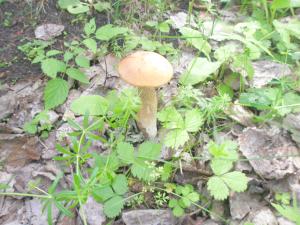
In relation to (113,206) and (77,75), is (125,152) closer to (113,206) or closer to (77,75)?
(113,206)

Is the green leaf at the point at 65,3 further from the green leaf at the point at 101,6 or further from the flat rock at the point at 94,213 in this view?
the flat rock at the point at 94,213

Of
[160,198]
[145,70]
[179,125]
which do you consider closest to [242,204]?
[160,198]

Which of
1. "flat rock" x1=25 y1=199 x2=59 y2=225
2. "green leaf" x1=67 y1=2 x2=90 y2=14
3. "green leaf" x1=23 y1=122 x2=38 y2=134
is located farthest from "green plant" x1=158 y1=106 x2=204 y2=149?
→ "green leaf" x1=67 y1=2 x2=90 y2=14

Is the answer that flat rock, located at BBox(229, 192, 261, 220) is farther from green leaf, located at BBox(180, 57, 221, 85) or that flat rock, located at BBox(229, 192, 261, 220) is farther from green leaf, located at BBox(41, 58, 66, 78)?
green leaf, located at BBox(41, 58, 66, 78)

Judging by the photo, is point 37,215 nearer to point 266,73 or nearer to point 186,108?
point 186,108

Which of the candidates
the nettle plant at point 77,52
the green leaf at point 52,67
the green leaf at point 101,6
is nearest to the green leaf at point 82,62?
the nettle plant at point 77,52
